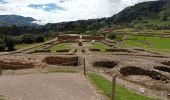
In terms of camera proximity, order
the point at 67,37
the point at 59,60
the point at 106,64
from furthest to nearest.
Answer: the point at 67,37 < the point at 59,60 < the point at 106,64

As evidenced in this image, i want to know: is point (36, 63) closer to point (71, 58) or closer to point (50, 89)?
point (71, 58)

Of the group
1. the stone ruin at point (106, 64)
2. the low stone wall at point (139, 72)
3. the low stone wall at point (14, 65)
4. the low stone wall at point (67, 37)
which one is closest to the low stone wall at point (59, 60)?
the stone ruin at point (106, 64)

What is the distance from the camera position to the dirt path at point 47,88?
49.3 feet

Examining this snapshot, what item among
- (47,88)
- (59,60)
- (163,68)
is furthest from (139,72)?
(47,88)

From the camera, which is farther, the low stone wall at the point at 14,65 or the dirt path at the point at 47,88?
the low stone wall at the point at 14,65

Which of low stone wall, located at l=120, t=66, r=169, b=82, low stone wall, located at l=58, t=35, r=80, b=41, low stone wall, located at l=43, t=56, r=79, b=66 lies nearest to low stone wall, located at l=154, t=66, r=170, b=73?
low stone wall, located at l=120, t=66, r=169, b=82

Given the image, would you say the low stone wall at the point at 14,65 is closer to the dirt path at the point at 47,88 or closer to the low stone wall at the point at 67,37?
the dirt path at the point at 47,88

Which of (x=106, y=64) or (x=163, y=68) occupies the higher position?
(x=106, y=64)

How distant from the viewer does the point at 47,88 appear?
1717cm

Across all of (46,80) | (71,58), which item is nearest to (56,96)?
(46,80)

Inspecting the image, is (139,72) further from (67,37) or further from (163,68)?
(67,37)

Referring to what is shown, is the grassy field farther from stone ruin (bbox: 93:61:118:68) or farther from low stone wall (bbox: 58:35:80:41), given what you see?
stone ruin (bbox: 93:61:118:68)

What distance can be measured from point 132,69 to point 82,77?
8686mm

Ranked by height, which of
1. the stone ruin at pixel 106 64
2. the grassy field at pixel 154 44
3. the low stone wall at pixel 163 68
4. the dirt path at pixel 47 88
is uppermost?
the dirt path at pixel 47 88
